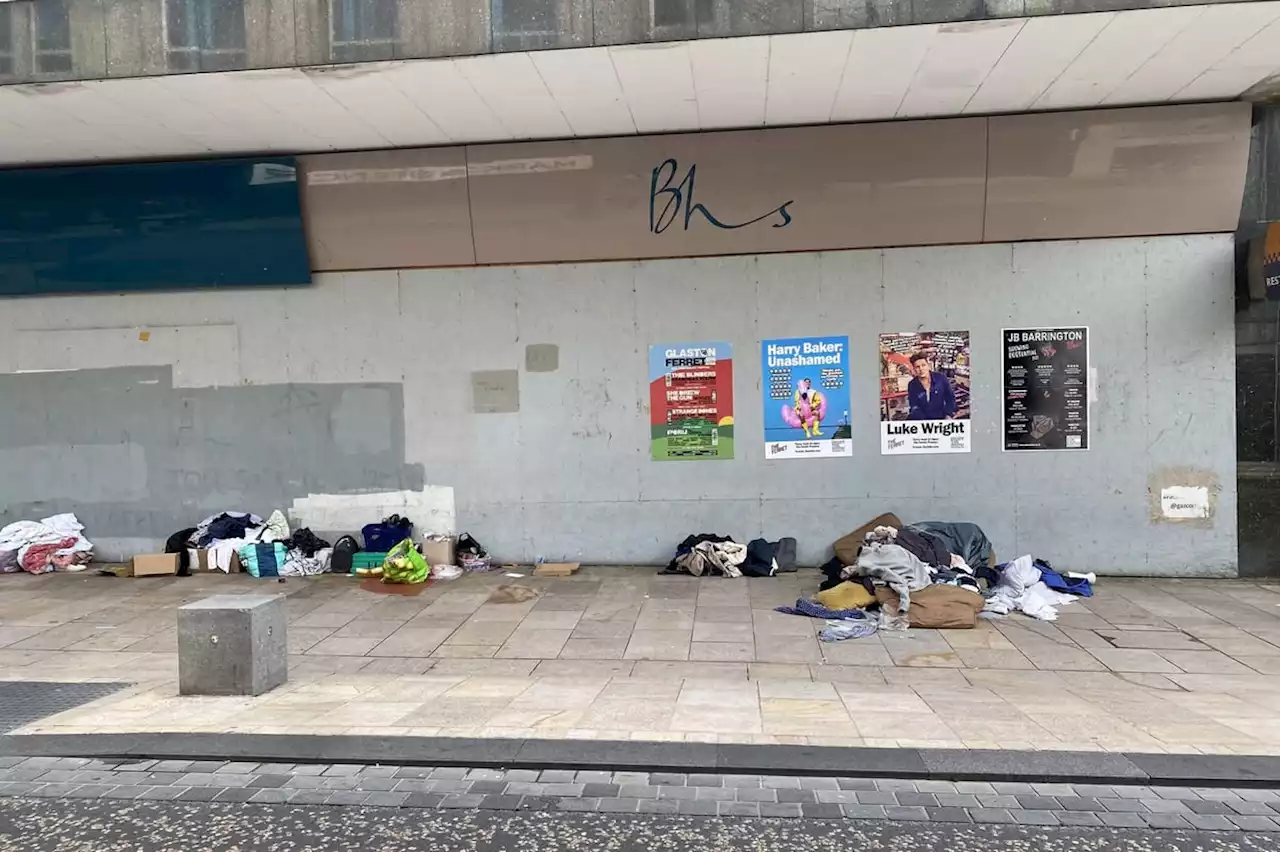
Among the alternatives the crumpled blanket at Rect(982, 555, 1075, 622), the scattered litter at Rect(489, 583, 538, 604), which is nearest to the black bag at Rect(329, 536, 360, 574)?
the scattered litter at Rect(489, 583, 538, 604)

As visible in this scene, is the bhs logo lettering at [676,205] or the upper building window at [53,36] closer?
the upper building window at [53,36]

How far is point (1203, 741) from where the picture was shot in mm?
4562

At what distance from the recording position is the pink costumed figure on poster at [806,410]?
9.11 meters

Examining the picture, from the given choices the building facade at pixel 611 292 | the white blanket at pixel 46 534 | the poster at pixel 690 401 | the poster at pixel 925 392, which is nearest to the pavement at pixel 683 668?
the white blanket at pixel 46 534

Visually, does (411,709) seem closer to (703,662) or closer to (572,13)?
(703,662)

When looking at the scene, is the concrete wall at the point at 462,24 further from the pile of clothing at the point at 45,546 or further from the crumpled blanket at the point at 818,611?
the pile of clothing at the point at 45,546

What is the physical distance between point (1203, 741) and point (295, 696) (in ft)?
19.0

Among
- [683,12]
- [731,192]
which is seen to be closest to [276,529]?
[731,192]

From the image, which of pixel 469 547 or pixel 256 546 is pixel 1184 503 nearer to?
pixel 469 547

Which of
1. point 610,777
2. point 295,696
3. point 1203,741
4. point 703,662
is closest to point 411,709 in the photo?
point 295,696

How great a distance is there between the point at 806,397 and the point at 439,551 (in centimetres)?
470

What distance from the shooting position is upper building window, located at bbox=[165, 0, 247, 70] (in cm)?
672

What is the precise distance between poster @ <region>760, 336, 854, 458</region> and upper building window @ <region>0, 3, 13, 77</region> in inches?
305

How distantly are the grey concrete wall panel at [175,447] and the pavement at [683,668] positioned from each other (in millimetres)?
1440
